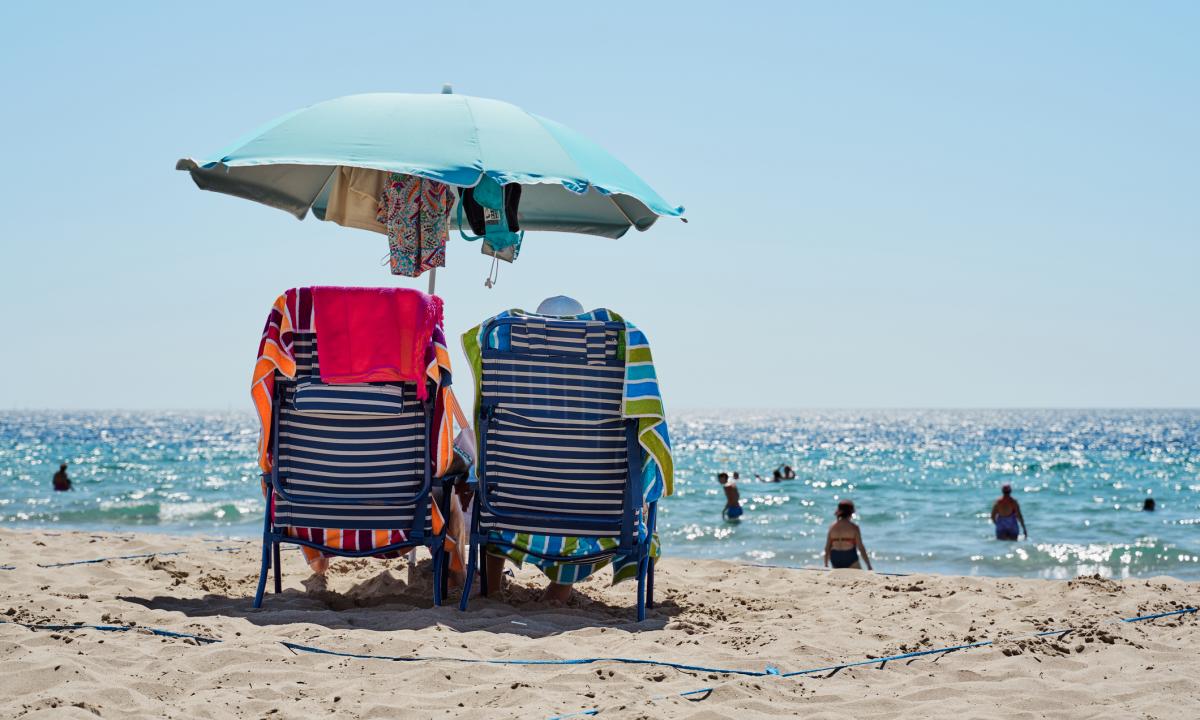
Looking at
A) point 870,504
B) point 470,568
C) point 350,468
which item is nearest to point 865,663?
point 470,568

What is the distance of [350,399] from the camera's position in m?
4.57

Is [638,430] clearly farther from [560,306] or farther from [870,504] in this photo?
[870,504]

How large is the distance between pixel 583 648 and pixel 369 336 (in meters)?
1.53

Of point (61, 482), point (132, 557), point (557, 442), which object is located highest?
point (557, 442)

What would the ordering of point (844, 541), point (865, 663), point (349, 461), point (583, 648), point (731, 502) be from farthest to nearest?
1. point (731, 502)
2. point (844, 541)
3. point (349, 461)
4. point (583, 648)
5. point (865, 663)

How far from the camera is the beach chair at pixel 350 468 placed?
4.64 metres

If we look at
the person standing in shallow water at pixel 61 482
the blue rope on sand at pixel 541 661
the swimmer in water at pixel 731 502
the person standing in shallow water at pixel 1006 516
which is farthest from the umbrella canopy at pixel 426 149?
the person standing in shallow water at pixel 61 482

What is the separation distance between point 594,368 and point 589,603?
1.35 m

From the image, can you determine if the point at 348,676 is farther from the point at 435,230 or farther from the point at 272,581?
the point at 435,230

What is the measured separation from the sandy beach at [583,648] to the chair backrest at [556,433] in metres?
0.45

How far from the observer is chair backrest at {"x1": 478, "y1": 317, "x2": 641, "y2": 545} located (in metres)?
4.61

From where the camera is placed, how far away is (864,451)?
50.1m

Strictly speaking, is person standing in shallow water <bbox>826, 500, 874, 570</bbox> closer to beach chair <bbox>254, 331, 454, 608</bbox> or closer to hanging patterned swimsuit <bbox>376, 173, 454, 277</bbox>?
hanging patterned swimsuit <bbox>376, 173, 454, 277</bbox>

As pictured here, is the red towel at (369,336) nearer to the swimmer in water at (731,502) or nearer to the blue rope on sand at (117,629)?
the blue rope on sand at (117,629)
